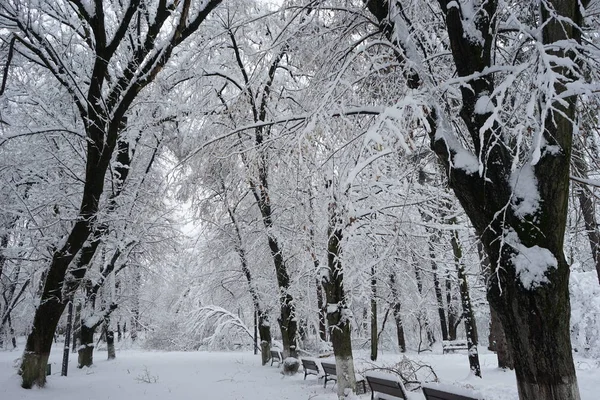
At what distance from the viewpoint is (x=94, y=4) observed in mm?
6223

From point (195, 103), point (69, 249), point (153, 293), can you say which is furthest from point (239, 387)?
point (153, 293)

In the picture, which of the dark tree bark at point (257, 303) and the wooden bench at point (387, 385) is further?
the dark tree bark at point (257, 303)

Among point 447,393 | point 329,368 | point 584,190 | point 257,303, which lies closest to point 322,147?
point 584,190

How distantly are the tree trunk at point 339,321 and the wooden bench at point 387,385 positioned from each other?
72cm

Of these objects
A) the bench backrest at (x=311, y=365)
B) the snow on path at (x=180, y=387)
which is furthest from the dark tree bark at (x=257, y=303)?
the bench backrest at (x=311, y=365)

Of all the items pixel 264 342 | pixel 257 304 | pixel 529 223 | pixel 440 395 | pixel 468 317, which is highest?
pixel 529 223

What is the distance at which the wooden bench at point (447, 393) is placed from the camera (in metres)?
5.23

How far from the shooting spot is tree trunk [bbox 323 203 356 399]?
8.73m

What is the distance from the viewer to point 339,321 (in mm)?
8938

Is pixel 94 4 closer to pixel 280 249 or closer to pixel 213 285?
pixel 280 249

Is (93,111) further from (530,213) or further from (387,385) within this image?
(387,385)

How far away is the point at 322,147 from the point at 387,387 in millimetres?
4768

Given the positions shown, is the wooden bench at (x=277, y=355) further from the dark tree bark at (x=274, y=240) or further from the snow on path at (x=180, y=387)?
the dark tree bark at (x=274, y=240)

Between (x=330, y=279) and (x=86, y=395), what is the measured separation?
591 centimetres
